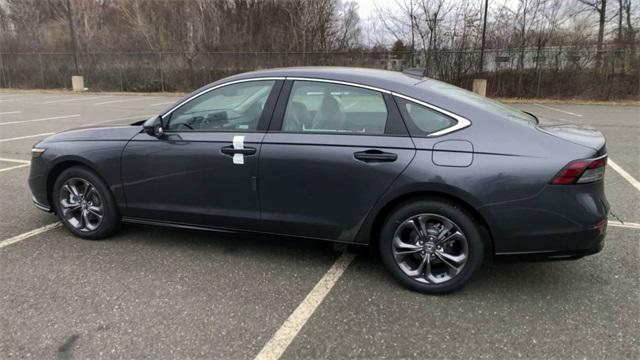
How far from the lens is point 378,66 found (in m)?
24.7

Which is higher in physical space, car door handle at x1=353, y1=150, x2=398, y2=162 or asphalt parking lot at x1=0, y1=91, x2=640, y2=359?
car door handle at x1=353, y1=150, x2=398, y2=162

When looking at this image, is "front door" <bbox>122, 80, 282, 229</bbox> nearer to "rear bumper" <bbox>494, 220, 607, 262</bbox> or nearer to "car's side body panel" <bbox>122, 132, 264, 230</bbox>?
"car's side body panel" <bbox>122, 132, 264, 230</bbox>

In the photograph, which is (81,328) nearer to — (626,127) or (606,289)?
(606,289)

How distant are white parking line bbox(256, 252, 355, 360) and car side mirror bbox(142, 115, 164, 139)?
5.85 ft

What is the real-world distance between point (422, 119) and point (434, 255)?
0.95m

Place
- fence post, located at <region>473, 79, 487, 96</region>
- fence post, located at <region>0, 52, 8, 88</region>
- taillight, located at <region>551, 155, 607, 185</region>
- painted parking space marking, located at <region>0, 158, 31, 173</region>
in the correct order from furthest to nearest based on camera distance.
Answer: fence post, located at <region>0, 52, 8, 88</region>, fence post, located at <region>473, 79, 487, 96</region>, painted parking space marking, located at <region>0, 158, 31, 173</region>, taillight, located at <region>551, 155, 607, 185</region>

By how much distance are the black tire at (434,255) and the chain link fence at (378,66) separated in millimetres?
20134

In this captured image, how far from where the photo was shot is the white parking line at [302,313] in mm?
2710

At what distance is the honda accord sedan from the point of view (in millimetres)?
3035

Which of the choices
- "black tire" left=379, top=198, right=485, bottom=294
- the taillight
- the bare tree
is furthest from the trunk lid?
the bare tree

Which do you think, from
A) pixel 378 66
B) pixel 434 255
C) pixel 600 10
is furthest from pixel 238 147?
pixel 600 10

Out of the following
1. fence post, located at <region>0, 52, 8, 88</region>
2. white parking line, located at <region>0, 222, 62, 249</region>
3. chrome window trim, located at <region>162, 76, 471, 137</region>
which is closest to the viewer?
chrome window trim, located at <region>162, 76, 471, 137</region>

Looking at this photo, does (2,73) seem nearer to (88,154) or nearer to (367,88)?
(88,154)

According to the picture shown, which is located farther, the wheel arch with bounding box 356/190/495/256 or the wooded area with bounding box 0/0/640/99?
the wooded area with bounding box 0/0/640/99
